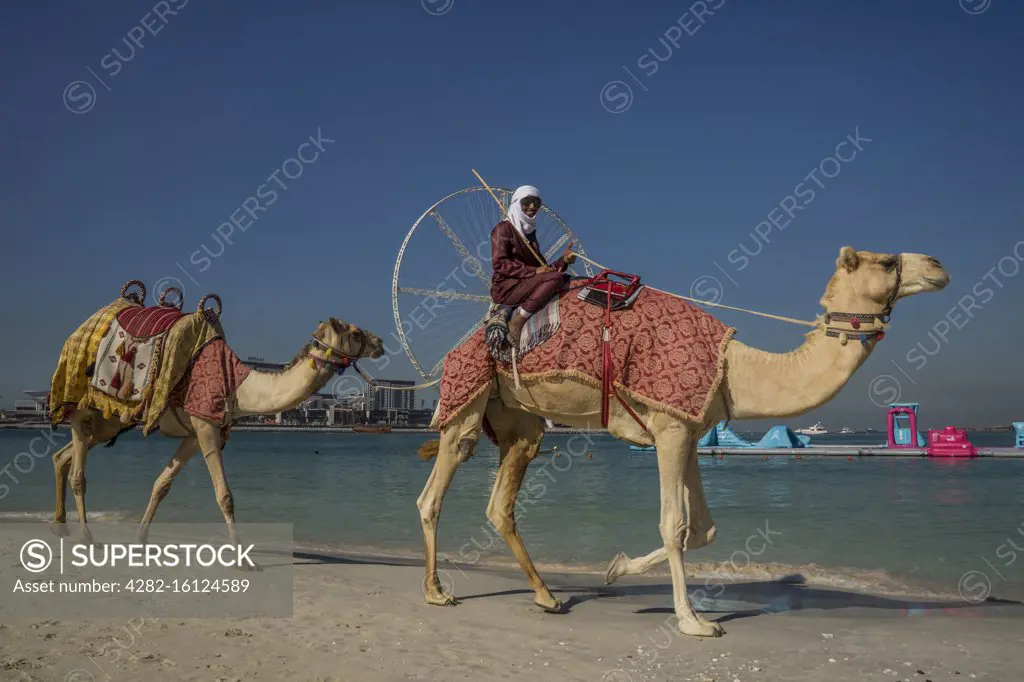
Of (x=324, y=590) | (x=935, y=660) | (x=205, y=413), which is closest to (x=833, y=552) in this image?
(x=935, y=660)

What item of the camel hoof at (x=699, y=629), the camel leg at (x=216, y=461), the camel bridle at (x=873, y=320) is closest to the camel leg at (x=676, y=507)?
the camel hoof at (x=699, y=629)

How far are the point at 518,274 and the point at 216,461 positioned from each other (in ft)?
11.3

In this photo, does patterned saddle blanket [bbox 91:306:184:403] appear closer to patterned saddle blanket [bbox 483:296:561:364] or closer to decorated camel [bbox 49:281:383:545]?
decorated camel [bbox 49:281:383:545]

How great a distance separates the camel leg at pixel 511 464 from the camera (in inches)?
250

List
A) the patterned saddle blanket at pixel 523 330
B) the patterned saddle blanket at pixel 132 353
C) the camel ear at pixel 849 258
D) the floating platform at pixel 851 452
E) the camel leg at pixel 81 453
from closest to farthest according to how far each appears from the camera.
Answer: the camel ear at pixel 849 258
the patterned saddle blanket at pixel 523 330
the patterned saddle blanket at pixel 132 353
the camel leg at pixel 81 453
the floating platform at pixel 851 452

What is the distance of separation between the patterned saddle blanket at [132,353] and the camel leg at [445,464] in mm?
3232

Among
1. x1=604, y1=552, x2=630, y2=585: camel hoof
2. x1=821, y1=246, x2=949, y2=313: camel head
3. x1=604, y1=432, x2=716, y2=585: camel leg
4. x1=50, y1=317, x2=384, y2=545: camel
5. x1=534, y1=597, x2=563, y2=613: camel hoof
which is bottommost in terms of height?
x1=534, y1=597, x2=563, y2=613: camel hoof

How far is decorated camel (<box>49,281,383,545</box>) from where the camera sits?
24.0 ft

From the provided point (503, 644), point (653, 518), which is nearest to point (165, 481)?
point (503, 644)

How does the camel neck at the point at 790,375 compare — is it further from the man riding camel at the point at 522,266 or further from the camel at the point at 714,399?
the man riding camel at the point at 522,266

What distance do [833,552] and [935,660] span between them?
625 centimetres

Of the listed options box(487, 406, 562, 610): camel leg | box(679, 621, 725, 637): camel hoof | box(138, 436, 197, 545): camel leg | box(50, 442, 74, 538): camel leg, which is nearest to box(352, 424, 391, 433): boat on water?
box(50, 442, 74, 538): camel leg

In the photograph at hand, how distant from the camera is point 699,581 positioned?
805 centimetres

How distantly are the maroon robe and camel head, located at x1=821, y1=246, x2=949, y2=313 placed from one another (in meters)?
1.91
